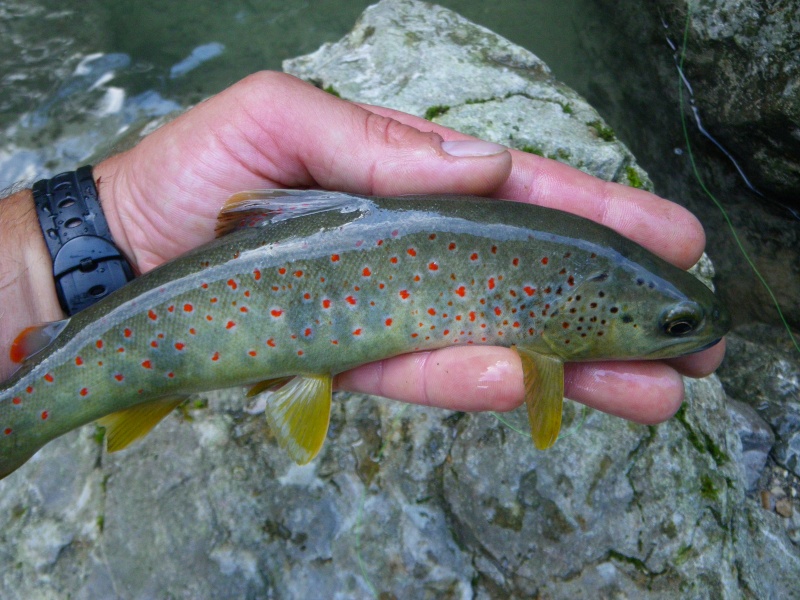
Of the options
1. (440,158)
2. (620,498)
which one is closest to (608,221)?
(440,158)

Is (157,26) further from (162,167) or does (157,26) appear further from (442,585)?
(442,585)

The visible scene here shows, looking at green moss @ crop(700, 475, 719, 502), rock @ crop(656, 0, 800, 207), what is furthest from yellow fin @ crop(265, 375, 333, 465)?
rock @ crop(656, 0, 800, 207)

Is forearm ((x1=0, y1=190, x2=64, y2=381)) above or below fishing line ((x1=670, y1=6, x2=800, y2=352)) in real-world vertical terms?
above

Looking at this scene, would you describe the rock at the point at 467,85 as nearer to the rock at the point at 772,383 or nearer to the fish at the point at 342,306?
the rock at the point at 772,383

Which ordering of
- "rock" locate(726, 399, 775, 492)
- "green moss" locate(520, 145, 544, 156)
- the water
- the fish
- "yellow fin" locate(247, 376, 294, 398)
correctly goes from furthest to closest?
the water
"green moss" locate(520, 145, 544, 156)
"rock" locate(726, 399, 775, 492)
"yellow fin" locate(247, 376, 294, 398)
the fish

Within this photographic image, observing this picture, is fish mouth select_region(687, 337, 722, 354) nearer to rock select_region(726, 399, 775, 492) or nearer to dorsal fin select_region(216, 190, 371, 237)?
rock select_region(726, 399, 775, 492)
